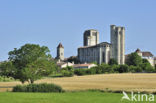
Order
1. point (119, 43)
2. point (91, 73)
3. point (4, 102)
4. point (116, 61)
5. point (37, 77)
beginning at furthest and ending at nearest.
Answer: point (119, 43), point (116, 61), point (91, 73), point (37, 77), point (4, 102)

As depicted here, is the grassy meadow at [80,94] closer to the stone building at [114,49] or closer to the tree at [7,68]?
the tree at [7,68]

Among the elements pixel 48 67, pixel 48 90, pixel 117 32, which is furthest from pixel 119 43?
pixel 48 90

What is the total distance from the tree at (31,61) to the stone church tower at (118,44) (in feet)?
466

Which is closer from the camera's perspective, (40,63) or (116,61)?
(40,63)

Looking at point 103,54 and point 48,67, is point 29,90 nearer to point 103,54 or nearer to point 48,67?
point 48,67

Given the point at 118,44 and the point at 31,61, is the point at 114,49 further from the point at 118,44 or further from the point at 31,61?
the point at 31,61

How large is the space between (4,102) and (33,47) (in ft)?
94.5

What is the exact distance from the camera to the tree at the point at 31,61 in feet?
156

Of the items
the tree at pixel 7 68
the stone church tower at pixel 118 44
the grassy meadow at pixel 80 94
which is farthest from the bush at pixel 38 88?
the stone church tower at pixel 118 44

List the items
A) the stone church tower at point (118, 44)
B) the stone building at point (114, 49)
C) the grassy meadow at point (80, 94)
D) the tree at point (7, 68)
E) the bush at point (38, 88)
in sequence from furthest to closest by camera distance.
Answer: the stone building at point (114, 49) → the stone church tower at point (118, 44) → the tree at point (7, 68) → the bush at point (38, 88) → the grassy meadow at point (80, 94)

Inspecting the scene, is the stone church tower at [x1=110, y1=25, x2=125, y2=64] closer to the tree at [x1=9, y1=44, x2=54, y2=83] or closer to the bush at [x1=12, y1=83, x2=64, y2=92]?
the tree at [x1=9, y1=44, x2=54, y2=83]

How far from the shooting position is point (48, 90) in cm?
3075

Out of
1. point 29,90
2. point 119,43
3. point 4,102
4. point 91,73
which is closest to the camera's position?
point 4,102

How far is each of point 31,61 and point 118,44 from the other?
481ft
